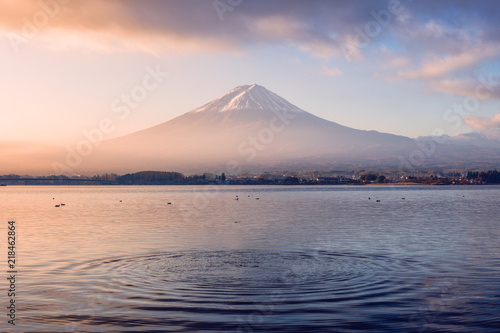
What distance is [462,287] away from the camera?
777 inches

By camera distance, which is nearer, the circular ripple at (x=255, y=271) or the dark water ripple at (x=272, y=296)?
the dark water ripple at (x=272, y=296)

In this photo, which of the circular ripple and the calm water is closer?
the calm water

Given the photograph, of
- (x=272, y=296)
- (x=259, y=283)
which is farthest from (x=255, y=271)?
(x=272, y=296)

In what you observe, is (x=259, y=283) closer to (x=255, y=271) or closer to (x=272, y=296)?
(x=272, y=296)

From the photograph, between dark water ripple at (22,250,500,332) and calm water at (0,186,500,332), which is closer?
dark water ripple at (22,250,500,332)

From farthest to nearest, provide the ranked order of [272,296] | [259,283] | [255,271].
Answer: [255,271] < [259,283] < [272,296]

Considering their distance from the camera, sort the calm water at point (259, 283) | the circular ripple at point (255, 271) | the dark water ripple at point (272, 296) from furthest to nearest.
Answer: the circular ripple at point (255, 271) → the calm water at point (259, 283) → the dark water ripple at point (272, 296)

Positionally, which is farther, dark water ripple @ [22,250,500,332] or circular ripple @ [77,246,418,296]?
circular ripple @ [77,246,418,296]

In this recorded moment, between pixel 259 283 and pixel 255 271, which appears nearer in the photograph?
pixel 259 283

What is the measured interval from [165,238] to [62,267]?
13.4m

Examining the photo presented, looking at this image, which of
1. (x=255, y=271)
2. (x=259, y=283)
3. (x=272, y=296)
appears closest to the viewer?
(x=272, y=296)

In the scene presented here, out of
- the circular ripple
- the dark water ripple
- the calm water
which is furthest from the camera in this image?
the circular ripple

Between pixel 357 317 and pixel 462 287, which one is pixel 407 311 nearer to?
pixel 357 317

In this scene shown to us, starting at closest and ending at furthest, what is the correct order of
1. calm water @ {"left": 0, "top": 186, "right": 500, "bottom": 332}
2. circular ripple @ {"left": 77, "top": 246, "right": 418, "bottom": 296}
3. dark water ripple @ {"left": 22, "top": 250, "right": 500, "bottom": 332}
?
dark water ripple @ {"left": 22, "top": 250, "right": 500, "bottom": 332}, calm water @ {"left": 0, "top": 186, "right": 500, "bottom": 332}, circular ripple @ {"left": 77, "top": 246, "right": 418, "bottom": 296}
